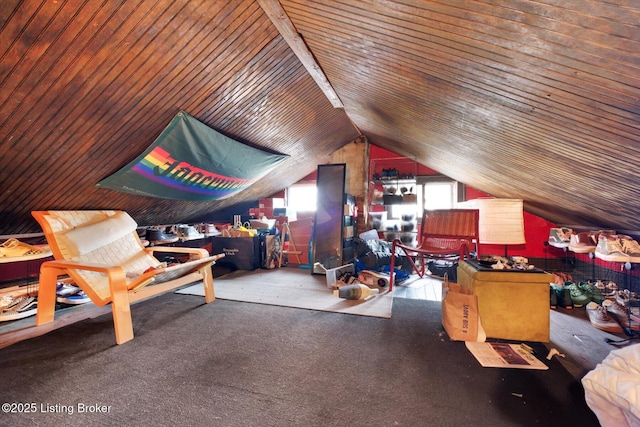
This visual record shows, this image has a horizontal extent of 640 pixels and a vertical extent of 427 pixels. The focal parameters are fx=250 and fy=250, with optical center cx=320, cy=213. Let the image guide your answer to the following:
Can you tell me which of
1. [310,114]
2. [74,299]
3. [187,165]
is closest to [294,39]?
[310,114]

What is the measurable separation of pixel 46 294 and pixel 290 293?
2465 mm

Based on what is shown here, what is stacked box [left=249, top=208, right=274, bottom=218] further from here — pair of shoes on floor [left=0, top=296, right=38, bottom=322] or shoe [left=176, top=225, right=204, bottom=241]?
pair of shoes on floor [left=0, top=296, right=38, bottom=322]

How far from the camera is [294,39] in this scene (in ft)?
7.87

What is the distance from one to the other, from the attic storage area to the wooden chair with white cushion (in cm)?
3

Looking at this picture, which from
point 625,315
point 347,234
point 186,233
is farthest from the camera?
point 186,233

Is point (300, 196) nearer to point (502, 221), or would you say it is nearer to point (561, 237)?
point (502, 221)

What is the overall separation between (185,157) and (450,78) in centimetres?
291

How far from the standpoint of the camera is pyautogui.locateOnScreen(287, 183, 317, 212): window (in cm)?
708

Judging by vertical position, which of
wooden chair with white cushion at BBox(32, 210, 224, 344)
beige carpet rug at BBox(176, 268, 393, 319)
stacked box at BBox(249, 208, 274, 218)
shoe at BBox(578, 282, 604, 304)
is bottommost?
beige carpet rug at BBox(176, 268, 393, 319)

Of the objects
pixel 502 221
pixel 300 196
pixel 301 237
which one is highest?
pixel 300 196

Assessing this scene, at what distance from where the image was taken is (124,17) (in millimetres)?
1657

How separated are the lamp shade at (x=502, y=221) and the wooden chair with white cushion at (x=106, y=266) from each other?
4.84 m

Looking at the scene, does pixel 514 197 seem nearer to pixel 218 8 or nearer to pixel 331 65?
pixel 331 65

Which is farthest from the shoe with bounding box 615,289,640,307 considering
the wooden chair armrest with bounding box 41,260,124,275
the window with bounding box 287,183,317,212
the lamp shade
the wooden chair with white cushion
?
the window with bounding box 287,183,317,212
